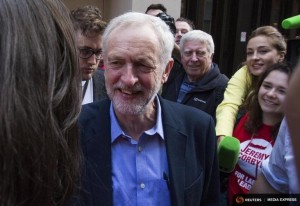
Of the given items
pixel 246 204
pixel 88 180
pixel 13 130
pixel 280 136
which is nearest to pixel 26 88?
pixel 13 130

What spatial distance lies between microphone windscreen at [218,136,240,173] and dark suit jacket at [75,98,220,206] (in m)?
0.33

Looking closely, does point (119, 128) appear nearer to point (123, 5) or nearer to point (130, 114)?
point (130, 114)

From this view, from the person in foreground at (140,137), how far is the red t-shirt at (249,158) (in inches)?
22.6

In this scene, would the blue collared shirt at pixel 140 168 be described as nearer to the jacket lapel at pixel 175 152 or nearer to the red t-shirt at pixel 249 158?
the jacket lapel at pixel 175 152

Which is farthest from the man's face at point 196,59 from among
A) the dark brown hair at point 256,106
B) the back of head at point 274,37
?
the dark brown hair at point 256,106

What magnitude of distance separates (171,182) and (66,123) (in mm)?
896

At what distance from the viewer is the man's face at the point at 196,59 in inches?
132

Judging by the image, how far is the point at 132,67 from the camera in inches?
67.0

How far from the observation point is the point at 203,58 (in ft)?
11.1

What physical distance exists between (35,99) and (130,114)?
3.24ft

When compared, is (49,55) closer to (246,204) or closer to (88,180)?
(88,180)

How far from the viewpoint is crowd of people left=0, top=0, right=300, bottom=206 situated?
706mm

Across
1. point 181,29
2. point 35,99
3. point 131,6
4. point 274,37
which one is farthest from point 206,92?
point 131,6

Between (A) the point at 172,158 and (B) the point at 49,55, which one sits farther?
(A) the point at 172,158
